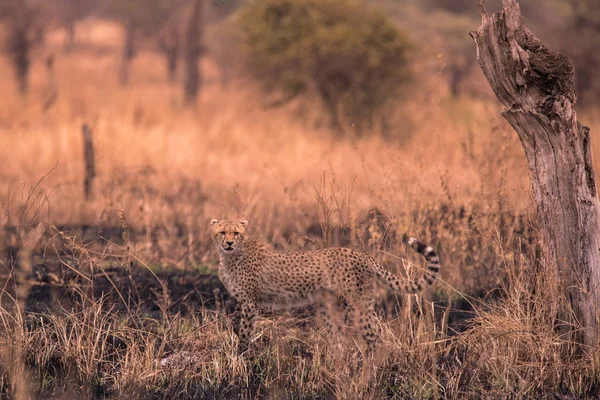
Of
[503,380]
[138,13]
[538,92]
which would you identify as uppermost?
[138,13]

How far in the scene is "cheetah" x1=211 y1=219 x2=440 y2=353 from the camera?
4.57 m

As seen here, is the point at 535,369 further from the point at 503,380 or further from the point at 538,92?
the point at 538,92

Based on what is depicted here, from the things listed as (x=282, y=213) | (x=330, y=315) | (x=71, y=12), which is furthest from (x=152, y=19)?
(x=330, y=315)

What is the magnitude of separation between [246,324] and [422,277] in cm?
93

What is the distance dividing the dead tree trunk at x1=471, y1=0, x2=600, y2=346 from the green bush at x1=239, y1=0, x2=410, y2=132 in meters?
A: 9.11

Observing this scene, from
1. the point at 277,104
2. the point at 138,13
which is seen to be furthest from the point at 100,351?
the point at 138,13

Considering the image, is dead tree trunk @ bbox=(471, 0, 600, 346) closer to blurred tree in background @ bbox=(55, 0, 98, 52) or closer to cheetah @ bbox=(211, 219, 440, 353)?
cheetah @ bbox=(211, 219, 440, 353)

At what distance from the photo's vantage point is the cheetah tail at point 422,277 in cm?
441

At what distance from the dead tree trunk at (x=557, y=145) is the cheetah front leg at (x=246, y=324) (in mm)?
1495

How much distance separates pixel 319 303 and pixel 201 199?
398cm

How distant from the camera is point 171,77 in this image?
89.4 ft

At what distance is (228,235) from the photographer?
4652 millimetres

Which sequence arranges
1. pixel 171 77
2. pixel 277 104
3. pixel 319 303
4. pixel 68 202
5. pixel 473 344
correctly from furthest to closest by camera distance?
pixel 171 77, pixel 277 104, pixel 68 202, pixel 319 303, pixel 473 344

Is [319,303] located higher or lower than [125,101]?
lower
